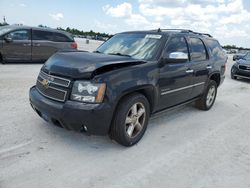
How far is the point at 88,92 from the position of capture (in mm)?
3404

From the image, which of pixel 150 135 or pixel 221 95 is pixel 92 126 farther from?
pixel 221 95

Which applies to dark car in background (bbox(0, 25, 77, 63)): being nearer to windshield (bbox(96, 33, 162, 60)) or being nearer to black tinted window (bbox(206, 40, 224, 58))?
windshield (bbox(96, 33, 162, 60))

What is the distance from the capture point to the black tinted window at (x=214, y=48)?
6211mm

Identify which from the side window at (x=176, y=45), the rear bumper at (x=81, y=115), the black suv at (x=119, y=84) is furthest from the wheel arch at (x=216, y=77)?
the rear bumper at (x=81, y=115)

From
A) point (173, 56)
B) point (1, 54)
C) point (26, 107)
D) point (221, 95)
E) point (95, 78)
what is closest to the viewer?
point (95, 78)

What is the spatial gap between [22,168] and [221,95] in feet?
22.8

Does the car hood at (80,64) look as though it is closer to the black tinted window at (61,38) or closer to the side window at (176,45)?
the side window at (176,45)

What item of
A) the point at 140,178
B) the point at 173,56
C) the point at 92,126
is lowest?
the point at 140,178

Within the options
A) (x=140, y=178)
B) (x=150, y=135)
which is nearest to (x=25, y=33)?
(x=150, y=135)

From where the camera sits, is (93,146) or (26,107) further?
(26,107)

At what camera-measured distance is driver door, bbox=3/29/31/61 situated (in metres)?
10.8

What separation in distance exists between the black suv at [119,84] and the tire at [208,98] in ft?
3.21

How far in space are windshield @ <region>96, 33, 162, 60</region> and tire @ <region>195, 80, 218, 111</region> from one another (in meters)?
2.26

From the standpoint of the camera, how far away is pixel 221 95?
8.45 m
